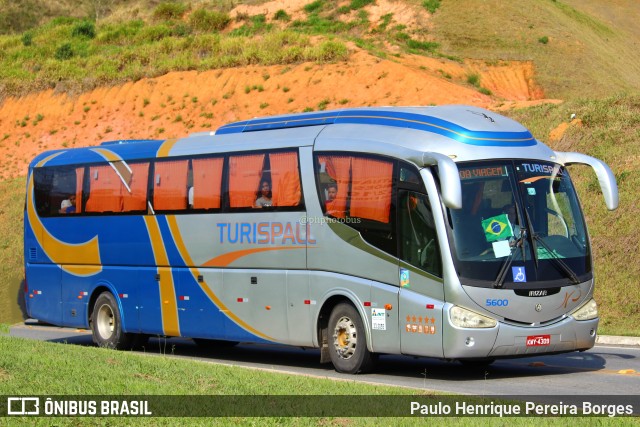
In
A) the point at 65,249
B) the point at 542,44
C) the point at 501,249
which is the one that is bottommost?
the point at 65,249

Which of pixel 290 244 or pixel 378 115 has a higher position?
pixel 378 115

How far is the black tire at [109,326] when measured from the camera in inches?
759

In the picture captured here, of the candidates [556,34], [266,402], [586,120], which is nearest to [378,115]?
[266,402]

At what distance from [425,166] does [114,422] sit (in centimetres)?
622

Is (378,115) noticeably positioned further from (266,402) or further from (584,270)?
(266,402)

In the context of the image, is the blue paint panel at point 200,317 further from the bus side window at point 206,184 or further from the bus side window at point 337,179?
the bus side window at point 337,179

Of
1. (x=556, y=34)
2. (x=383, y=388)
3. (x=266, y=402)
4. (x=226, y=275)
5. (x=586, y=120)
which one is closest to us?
(x=266, y=402)

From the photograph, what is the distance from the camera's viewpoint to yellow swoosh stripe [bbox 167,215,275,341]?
16.4m

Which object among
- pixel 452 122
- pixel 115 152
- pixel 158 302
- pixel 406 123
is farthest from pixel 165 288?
pixel 452 122

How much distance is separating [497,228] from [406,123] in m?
2.15

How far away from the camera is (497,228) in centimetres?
1332

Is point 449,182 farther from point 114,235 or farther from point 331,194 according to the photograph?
point 114,235

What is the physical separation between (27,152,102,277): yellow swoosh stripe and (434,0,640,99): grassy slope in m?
33.5

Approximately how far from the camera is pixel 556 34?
56656 millimetres
